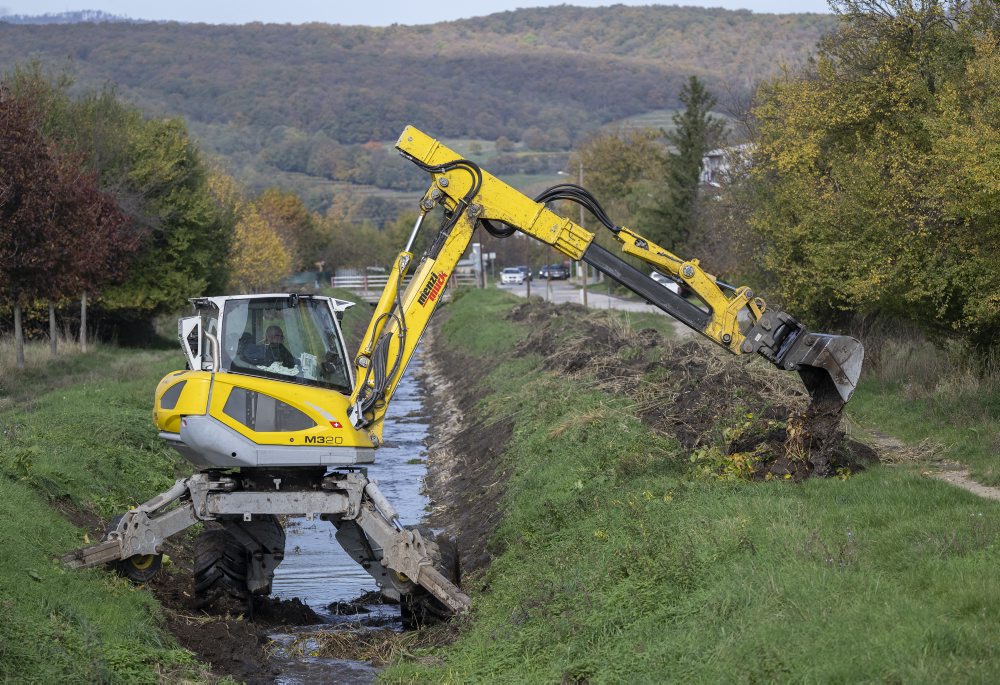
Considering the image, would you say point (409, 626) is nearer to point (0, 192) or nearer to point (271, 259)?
point (0, 192)

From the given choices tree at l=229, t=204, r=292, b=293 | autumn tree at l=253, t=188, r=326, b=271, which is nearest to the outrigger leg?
tree at l=229, t=204, r=292, b=293

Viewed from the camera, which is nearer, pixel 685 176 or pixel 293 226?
pixel 685 176

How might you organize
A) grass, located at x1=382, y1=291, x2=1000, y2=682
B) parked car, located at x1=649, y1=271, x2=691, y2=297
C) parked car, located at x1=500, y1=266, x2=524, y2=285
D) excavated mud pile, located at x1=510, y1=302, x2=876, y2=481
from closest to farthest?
grass, located at x1=382, y1=291, x2=1000, y2=682 → excavated mud pile, located at x1=510, y1=302, x2=876, y2=481 → parked car, located at x1=649, y1=271, x2=691, y2=297 → parked car, located at x1=500, y1=266, x2=524, y2=285

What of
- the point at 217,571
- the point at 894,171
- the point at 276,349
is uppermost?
the point at 894,171

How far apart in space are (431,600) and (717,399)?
23.3ft

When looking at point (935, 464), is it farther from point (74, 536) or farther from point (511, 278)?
point (511, 278)

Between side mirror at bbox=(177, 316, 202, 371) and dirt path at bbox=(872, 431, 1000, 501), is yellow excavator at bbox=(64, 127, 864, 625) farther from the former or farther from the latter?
dirt path at bbox=(872, 431, 1000, 501)

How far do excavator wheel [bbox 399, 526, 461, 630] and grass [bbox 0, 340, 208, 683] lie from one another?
9.16 ft

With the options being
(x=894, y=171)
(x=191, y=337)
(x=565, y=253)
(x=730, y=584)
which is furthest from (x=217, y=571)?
(x=894, y=171)

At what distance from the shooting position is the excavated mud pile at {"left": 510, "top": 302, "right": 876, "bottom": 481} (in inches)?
606

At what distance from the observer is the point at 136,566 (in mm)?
14680

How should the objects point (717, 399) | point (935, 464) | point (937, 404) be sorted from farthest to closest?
point (937, 404) → point (717, 399) → point (935, 464)

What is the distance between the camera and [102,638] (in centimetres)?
1210

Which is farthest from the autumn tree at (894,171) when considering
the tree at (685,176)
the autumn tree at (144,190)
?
the tree at (685,176)
